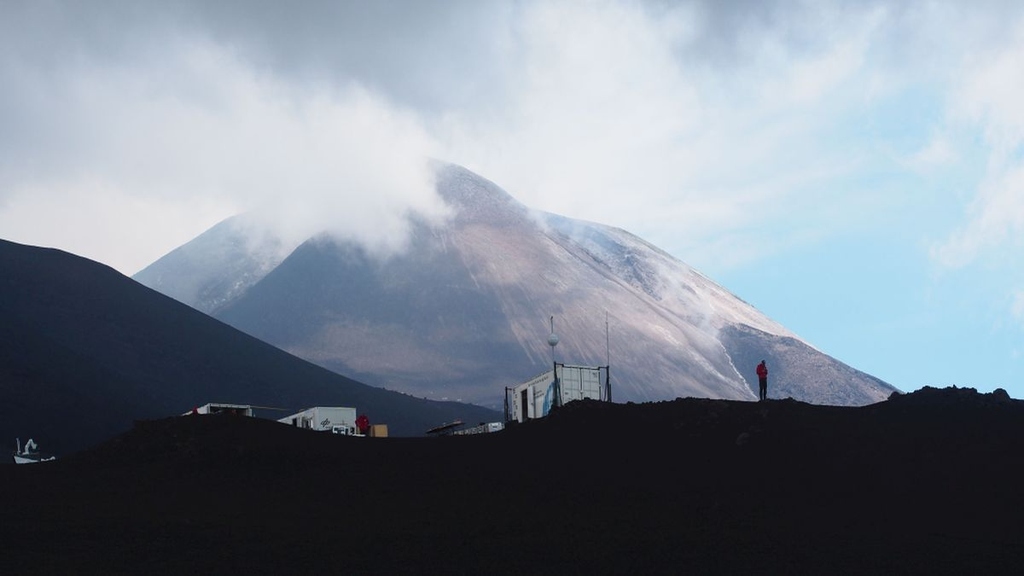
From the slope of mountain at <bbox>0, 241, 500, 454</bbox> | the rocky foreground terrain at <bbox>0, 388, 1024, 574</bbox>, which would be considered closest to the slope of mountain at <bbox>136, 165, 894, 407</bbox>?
the slope of mountain at <bbox>0, 241, 500, 454</bbox>

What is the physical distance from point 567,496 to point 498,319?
127 m

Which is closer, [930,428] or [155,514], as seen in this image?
[155,514]

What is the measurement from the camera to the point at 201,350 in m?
108

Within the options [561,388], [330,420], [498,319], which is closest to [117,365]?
[330,420]

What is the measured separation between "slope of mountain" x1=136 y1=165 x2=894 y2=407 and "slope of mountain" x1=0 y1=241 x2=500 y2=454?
96.4 feet

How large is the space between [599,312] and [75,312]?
7254cm

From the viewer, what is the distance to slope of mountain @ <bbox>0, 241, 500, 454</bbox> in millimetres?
83125

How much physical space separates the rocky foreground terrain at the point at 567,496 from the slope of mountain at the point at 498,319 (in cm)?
9692

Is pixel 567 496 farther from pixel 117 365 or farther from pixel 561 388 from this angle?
pixel 117 365

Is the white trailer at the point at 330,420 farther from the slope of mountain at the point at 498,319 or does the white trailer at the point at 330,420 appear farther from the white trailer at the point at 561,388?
the slope of mountain at the point at 498,319

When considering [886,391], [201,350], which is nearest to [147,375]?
[201,350]

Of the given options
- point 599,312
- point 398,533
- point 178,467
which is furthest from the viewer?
point 599,312

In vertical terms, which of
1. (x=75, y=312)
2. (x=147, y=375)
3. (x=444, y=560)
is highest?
(x=75, y=312)

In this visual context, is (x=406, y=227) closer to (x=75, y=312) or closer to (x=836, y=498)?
(x=75, y=312)
